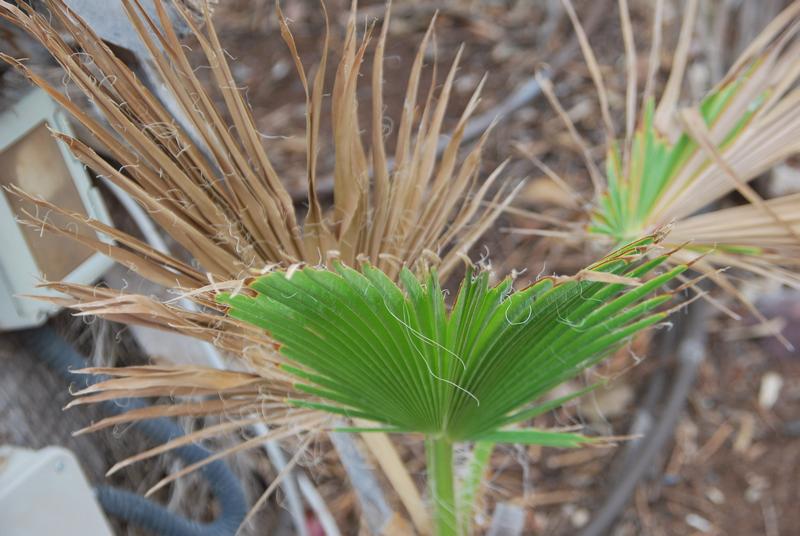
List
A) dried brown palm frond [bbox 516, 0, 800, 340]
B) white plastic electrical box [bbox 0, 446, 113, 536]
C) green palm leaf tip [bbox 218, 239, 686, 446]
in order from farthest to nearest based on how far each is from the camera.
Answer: dried brown palm frond [bbox 516, 0, 800, 340], white plastic electrical box [bbox 0, 446, 113, 536], green palm leaf tip [bbox 218, 239, 686, 446]

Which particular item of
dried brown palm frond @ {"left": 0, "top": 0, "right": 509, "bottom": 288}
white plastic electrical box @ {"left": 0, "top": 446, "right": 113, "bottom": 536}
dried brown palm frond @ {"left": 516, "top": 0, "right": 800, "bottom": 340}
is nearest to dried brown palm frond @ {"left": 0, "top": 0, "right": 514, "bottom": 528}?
dried brown palm frond @ {"left": 0, "top": 0, "right": 509, "bottom": 288}

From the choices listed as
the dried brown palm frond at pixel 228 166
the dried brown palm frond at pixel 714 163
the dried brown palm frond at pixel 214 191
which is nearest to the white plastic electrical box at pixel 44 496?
the dried brown palm frond at pixel 214 191

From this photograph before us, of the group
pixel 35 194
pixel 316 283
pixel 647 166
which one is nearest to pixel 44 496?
pixel 35 194

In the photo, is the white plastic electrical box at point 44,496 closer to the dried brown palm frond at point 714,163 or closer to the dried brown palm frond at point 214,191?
the dried brown palm frond at point 214,191

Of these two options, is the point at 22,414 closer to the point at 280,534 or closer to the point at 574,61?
the point at 280,534

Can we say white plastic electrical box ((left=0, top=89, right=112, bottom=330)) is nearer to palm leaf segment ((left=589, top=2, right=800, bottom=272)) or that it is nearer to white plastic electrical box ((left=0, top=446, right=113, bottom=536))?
white plastic electrical box ((left=0, top=446, right=113, bottom=536))

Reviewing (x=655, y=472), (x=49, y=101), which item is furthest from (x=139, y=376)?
(x=655, y=472)
